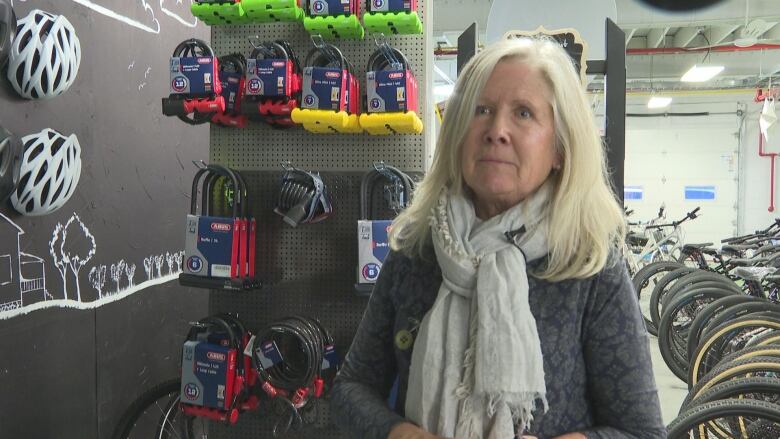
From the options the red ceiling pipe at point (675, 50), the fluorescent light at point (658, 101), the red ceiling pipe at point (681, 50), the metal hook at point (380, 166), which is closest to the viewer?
the metal hook at point (380, 166)

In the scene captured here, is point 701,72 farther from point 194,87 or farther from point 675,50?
point 194,87

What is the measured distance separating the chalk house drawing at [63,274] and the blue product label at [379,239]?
4.32ft

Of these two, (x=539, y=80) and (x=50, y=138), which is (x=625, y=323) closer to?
(x=539, y=80)

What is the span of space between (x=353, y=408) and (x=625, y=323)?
0.55 metres

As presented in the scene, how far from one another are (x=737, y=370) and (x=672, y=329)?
2.19 metres

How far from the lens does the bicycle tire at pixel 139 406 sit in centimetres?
247

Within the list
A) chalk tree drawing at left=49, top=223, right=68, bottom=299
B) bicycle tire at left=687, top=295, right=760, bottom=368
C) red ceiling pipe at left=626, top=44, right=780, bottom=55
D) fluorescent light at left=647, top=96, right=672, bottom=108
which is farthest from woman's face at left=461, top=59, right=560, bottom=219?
fluorescent light at left=647, top=96, right=672, bottom=108

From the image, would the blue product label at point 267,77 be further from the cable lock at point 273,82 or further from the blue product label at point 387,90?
the blue product label at point 387,90

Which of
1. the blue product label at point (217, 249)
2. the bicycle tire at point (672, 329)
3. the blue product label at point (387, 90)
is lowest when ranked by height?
the bicycle tire at point (672, 329)

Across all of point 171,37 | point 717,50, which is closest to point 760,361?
point 171,37

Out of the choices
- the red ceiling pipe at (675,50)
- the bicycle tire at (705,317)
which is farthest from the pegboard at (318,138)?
the red ceiling pipe at (675,50)

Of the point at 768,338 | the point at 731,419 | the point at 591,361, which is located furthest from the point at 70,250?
the point at 768,338

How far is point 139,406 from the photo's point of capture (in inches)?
98.2

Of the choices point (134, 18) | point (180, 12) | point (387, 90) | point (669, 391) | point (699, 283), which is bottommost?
point (669, 391)
